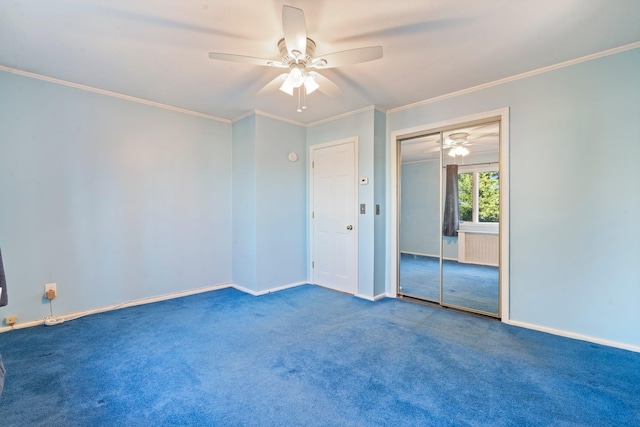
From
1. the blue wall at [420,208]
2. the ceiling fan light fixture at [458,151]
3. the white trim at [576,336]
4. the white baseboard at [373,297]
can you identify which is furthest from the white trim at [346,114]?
the white trim at [576,336]

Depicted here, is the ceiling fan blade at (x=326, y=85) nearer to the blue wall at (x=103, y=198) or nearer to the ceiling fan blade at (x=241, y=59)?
the ceiling fan blade at (x=241, y=59)

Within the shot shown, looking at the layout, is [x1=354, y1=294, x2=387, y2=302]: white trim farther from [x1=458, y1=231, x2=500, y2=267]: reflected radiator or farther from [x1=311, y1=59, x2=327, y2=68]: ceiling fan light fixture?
[x1=311, y1=59, x2=327, y2=68]: ceiling fan light fixture

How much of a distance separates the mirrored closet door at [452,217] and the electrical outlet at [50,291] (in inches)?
155

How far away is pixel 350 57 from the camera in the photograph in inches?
84.7

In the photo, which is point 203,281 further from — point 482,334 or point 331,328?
point 482,334

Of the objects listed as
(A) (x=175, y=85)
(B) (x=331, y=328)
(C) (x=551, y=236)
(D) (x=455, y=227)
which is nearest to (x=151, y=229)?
(A) (x=175, y=85)

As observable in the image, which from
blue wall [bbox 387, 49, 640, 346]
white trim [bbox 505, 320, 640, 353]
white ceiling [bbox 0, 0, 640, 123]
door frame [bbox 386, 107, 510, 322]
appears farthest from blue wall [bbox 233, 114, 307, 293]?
white trim [bbox 505, 320, 640, 353]

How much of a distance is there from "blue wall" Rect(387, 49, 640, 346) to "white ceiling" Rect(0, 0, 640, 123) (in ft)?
0.95

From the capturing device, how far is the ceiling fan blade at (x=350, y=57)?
2.05 m

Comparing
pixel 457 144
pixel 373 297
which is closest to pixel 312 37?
pixel 457 144

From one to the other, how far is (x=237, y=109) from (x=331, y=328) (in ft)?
9.84

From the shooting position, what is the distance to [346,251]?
13.6ft

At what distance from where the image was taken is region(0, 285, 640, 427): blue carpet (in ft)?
5.68

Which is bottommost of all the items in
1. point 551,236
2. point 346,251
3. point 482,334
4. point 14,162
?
point 482,334
